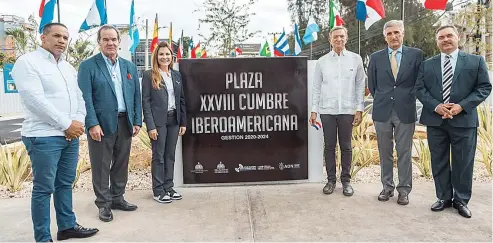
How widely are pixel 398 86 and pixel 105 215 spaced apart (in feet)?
10.4

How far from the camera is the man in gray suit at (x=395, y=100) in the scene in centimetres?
432

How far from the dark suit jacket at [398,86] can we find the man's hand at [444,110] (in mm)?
427

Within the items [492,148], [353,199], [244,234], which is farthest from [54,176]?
[492,148]

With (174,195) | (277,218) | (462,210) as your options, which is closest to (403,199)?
(462,210)

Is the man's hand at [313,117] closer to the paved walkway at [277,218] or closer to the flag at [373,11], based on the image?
the paved walkway at [277,218]

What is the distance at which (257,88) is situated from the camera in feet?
17.0

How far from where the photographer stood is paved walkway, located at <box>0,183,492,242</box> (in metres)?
3.52

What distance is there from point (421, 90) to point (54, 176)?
3397 mm

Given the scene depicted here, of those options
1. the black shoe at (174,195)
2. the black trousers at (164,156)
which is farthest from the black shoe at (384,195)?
the black trousers at (164,156)

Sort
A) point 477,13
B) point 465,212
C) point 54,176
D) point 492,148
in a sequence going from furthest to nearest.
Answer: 1. point 477,13
2. point 492,148
3. point 465,212
4. point 54,176

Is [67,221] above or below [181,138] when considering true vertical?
below

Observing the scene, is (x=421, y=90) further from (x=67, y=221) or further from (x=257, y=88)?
(x=67, y=221)

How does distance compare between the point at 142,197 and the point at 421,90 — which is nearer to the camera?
the point at 421,90

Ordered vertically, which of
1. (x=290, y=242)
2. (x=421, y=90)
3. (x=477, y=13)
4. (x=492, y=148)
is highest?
(x=477, y=13)
